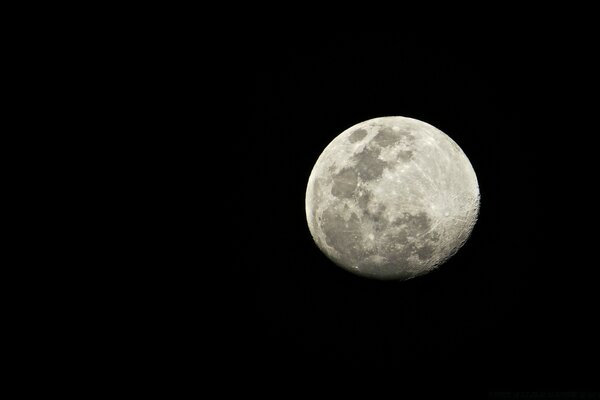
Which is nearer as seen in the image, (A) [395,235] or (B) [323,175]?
(A) [395,235]

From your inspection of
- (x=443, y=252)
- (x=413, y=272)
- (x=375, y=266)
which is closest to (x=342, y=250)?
(x=375, y=266)

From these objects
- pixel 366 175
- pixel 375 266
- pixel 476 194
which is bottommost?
pixel 375 266

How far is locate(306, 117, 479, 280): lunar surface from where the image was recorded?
126 inches

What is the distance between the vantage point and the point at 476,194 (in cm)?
357

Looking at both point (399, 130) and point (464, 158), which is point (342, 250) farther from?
point (464, 158)

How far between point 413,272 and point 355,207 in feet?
2.54

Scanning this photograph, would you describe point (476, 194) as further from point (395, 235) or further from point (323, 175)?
point (323, 175)

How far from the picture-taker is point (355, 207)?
10.7 feet

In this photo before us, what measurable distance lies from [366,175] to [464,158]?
0.99 meters

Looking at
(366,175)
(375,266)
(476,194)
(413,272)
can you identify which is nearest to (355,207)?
(366,175)

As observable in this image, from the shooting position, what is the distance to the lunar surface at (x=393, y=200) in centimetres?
319

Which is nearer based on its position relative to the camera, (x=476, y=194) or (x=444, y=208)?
(x=444, y=208)

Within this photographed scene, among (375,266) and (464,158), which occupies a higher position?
(464,158)

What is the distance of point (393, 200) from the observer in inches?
125
